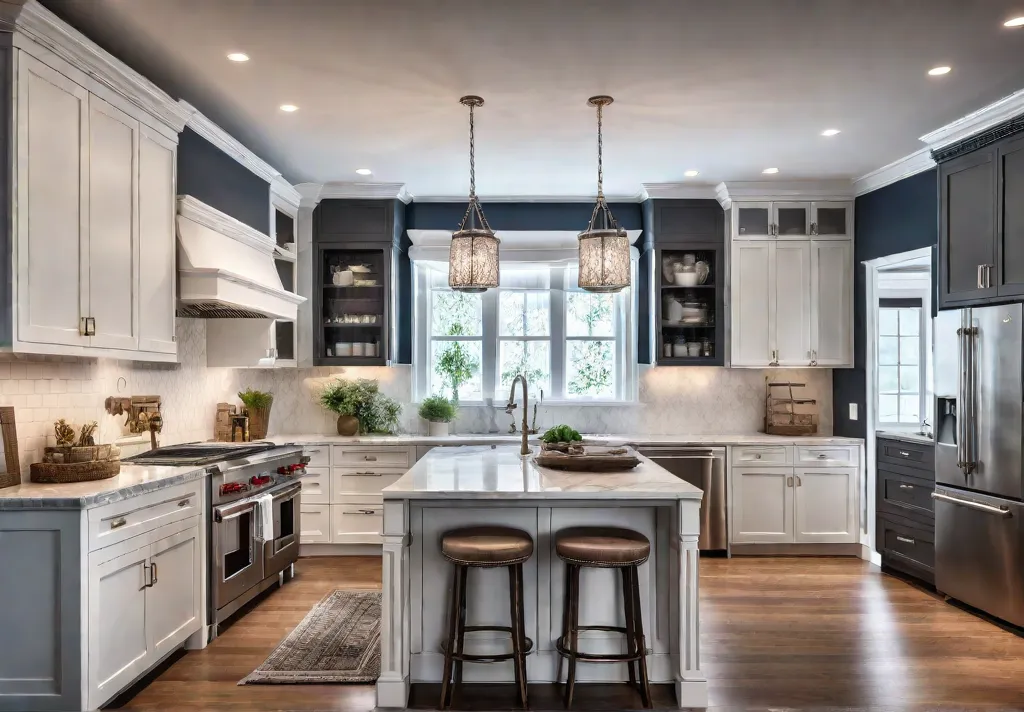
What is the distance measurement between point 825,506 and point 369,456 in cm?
351

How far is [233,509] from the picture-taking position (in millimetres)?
3971

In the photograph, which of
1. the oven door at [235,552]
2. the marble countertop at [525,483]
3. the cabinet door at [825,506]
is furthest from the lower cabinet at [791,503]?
the oven door at [235,552]

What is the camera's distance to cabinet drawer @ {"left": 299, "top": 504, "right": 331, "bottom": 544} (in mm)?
5637

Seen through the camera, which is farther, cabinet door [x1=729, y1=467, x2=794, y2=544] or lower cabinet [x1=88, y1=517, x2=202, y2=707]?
cabinet door [x1=729, y1=467, x2=794, y2=544]

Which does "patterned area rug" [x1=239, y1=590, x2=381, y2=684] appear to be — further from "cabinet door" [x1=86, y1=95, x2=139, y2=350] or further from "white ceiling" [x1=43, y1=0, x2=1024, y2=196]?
"white ceiling" [x1=43, y1=0, x2=1024, y2=196]

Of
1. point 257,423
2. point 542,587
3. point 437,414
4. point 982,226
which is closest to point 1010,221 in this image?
point 982,226

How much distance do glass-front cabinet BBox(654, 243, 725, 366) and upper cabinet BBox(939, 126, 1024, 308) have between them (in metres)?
1.73

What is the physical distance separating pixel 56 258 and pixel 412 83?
1.82 m

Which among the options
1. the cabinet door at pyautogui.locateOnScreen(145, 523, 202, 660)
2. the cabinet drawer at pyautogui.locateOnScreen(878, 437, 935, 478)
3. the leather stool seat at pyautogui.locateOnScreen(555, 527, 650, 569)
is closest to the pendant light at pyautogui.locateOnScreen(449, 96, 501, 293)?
the leather stool seat at pyautogui.locateOnScreen(555, 527, 650, 569)

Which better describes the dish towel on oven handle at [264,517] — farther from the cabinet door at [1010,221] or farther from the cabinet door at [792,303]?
the cabinet door at [1010,221]

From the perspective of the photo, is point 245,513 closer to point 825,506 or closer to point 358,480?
point 358,480

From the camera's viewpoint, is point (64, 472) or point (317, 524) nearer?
point (64, 472)

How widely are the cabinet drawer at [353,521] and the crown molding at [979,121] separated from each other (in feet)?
14.8

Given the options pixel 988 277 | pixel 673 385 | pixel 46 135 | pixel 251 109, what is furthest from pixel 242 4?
pixel 673 385
